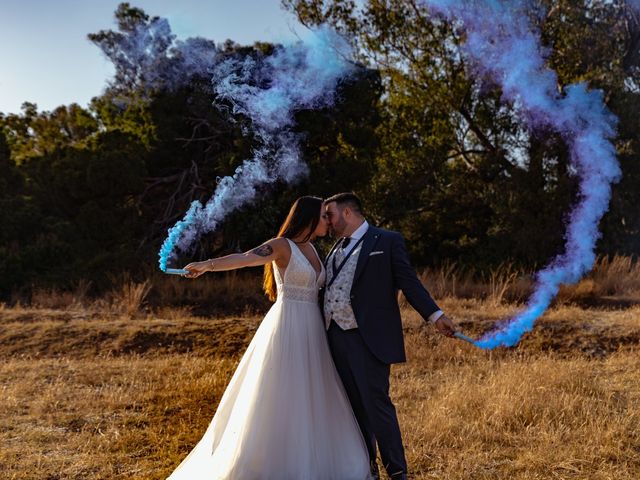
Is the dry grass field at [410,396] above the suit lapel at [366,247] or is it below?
below

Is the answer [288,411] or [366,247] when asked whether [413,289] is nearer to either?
[366,247]

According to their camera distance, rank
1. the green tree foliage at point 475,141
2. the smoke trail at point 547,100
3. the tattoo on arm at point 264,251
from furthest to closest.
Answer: the green tree foliage at point 475,141
the smoke trail at point 547,100
the tattoo on arm at point 264,251

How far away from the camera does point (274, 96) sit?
9703mm

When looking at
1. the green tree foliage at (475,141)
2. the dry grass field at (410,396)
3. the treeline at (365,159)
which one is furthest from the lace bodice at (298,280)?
the green tree foliage at (475,141)

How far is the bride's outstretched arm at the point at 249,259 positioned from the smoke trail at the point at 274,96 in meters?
3.98

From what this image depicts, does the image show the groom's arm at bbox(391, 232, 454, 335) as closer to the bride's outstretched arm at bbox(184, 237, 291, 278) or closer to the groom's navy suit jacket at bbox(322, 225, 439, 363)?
the groom's navy suit jacket at bbox(322, 225, 439, 363)

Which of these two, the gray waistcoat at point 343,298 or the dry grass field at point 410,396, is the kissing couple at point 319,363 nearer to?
the gray waistcoat at point 343,298

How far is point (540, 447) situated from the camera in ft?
17.1

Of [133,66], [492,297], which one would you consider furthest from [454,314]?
[133,66]

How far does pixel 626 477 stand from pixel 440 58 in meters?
13.7

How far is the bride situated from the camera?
14.5 feet

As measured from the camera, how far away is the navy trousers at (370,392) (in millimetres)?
4441

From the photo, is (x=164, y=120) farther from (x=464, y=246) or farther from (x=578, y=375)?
(x=578, y=375)

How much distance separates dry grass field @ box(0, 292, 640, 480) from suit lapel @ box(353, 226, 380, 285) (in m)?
1.53
